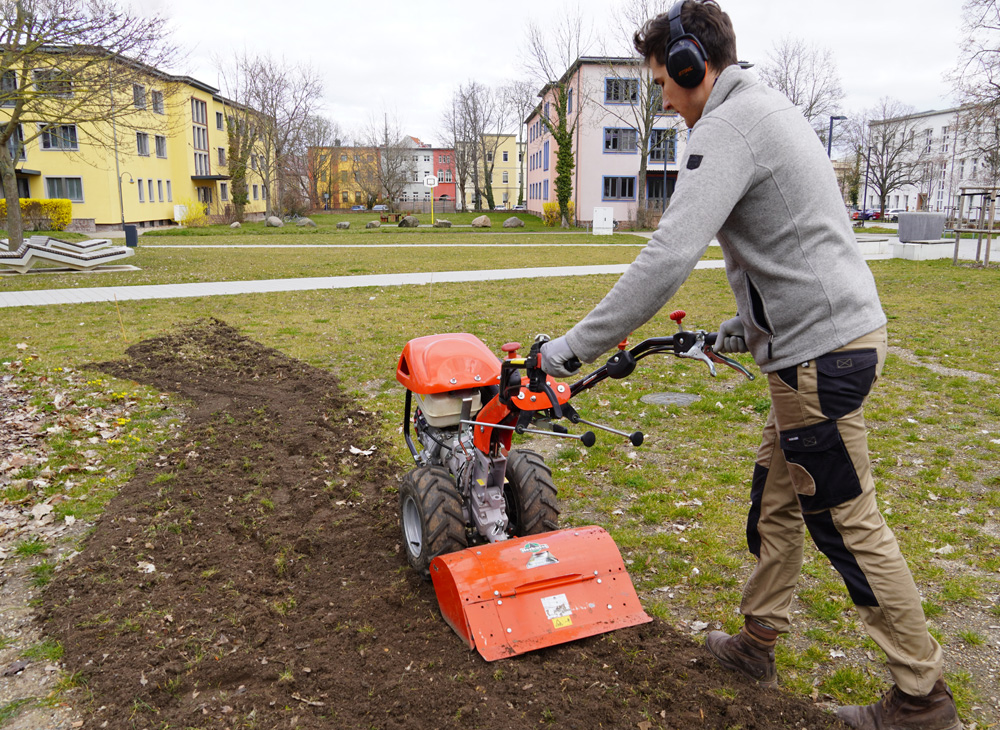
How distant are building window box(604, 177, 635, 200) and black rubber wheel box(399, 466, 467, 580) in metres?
45.3

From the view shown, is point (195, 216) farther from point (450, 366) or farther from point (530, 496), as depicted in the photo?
point (530, 496)

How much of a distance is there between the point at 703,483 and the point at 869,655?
1962 millimetres

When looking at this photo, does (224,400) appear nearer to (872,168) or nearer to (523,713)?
(523,713)

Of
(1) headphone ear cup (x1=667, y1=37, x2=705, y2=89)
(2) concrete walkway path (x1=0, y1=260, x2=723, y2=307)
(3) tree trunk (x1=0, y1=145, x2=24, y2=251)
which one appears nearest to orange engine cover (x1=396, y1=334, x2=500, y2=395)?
(1) headphone ear cup (x1=667, y1=37, x2=705, y2=89)

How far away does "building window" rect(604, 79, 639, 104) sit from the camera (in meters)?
44.6

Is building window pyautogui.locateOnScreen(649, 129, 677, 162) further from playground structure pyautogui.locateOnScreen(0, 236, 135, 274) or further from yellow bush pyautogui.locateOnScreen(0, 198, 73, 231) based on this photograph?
playground structure pyautogui.locateOnScreen(0, 236, 135, 274)

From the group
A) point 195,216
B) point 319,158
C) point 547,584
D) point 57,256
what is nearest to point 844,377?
point 547,584

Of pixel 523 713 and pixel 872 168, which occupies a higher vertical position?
pixel 872 168

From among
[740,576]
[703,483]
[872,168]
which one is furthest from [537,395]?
[872,168]

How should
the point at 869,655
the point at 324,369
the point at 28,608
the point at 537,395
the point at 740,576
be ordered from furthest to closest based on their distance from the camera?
the point at 324,369 → the point at 740,576 → the point at 28,608 → the point at 869,655 → the point at 537,395

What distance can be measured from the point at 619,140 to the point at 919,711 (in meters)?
47.2

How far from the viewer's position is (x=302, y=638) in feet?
10.9

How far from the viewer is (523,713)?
274 cm

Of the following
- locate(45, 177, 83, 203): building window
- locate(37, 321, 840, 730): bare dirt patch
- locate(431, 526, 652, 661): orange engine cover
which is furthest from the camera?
locate(45, 177, 83, 203): building window
